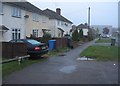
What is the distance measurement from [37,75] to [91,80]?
2410 mm

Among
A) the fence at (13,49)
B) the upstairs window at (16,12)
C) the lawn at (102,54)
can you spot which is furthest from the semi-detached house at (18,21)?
the lawn at (102,54)

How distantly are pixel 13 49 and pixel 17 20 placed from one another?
11253mm

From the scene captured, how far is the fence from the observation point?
54.0ft

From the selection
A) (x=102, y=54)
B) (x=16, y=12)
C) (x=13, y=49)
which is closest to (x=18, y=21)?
(x=16, y=12)

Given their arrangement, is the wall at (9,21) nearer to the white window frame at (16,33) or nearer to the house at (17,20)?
the house at (17,20)

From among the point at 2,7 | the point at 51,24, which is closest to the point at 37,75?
the point at 2,7

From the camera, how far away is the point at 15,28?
27.4m

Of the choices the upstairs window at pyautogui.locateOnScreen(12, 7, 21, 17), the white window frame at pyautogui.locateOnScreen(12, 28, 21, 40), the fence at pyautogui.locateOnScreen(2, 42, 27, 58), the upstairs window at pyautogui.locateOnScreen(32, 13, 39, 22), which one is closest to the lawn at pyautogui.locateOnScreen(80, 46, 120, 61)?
the fence at pyautogui.locateOnScreen(2, 42, 27, 58)

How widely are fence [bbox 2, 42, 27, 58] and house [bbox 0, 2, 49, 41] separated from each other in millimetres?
6428

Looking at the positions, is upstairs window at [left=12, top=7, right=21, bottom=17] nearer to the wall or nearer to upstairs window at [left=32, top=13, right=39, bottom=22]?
the wall

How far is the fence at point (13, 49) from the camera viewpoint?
54.0ft

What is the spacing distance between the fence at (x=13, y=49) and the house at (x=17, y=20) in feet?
21.1

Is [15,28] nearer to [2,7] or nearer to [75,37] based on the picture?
[2,7]

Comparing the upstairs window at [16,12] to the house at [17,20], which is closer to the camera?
the house at [17,20]
